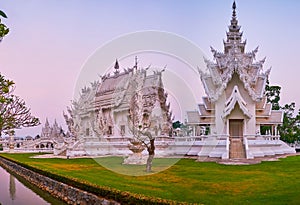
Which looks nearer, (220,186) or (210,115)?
(220,186)

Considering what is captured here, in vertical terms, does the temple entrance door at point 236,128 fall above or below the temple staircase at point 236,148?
above

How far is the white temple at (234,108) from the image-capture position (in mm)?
21781

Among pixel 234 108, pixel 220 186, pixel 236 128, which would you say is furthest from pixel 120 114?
pixel 220 186

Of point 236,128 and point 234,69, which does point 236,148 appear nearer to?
point 236,128

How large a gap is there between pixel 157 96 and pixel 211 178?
18.4 m

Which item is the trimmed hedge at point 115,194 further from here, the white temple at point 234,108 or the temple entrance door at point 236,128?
the temple entrance door at point 236,128

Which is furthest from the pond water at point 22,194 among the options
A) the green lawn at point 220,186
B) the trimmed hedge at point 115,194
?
the green lawn at point 220,186

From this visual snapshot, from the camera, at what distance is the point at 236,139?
2208 cm

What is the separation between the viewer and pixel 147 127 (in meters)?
27.2

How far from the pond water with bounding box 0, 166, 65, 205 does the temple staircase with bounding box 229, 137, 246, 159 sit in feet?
34.3

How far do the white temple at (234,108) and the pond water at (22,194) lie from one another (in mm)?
10348

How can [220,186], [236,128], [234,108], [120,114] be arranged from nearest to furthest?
[220,186], [234,108], [236,128], [120,114]

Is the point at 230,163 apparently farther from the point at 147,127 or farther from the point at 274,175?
the point at 147,127

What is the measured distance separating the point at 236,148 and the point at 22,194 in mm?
12079
